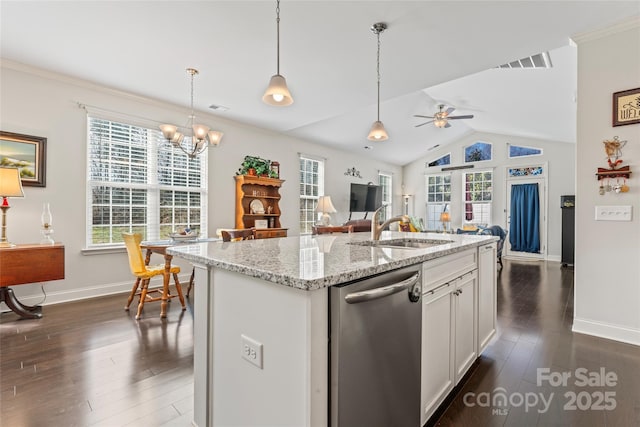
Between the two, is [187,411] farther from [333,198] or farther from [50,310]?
[333,198]

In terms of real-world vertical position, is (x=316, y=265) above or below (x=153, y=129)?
below

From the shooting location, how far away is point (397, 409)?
1262mm

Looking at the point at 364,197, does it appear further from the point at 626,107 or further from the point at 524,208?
the point at 626,107

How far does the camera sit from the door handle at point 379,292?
1013 millimetres

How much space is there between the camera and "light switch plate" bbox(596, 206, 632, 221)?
8.57 ft

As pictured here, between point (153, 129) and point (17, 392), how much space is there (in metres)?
3.39

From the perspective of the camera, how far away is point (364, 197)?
25.7ft

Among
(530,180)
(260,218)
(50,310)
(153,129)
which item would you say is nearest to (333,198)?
(260,218)

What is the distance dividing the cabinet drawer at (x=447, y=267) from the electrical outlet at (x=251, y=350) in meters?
0.83

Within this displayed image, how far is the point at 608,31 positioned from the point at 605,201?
1499 millimetres

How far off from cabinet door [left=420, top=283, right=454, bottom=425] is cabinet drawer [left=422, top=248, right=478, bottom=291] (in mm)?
48

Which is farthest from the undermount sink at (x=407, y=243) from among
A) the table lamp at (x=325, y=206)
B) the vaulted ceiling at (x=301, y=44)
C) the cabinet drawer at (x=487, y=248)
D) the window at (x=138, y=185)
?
the table lamp at (x=325, y=206)

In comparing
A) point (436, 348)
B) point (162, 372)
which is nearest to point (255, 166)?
point (162, 372)

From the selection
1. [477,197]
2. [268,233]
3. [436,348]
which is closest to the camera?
[436,348]
